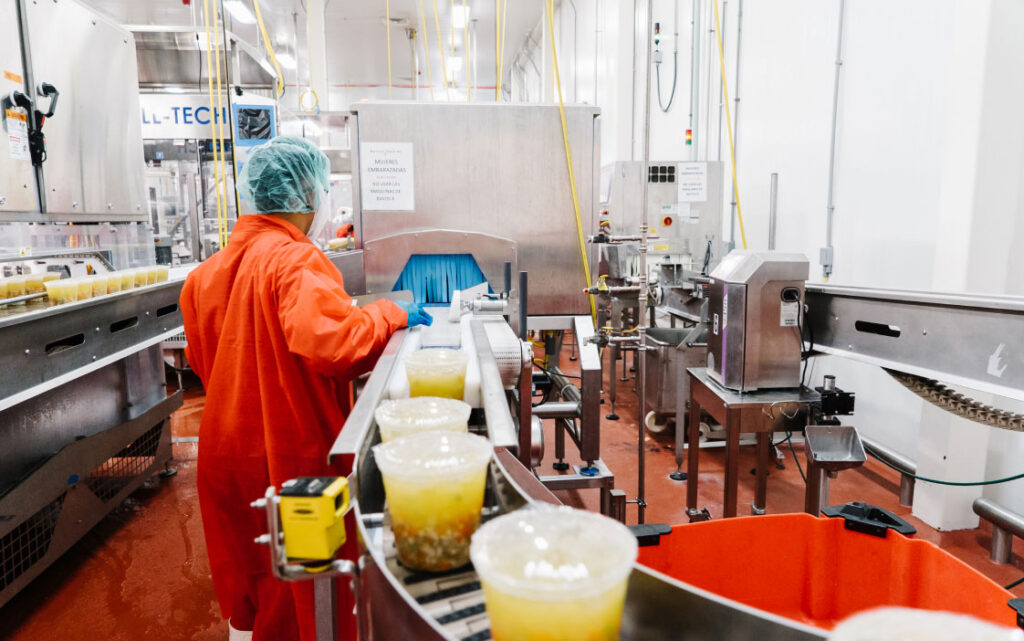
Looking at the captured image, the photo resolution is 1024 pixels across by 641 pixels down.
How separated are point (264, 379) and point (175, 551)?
156cm

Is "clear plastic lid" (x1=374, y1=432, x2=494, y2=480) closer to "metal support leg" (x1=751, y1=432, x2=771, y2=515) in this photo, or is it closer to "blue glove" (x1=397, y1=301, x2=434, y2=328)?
"blue glove" (x1=397, y1=301, x2=434, y2=328)

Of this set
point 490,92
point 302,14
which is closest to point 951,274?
point 302,14

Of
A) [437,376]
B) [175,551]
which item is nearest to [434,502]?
[437,376]

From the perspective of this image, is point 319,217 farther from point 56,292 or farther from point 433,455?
point 433,455

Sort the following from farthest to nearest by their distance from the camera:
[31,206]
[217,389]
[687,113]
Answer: [687,113] < [31,206] < [217,389]

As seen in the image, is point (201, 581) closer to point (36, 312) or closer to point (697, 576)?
point (36, 312)

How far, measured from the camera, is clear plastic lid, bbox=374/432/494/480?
551 millimetres

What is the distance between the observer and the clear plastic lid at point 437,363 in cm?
89

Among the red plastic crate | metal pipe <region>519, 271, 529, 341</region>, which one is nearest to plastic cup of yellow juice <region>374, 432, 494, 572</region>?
the red plastic crate

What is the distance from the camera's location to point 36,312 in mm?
1561

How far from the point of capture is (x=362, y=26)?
8.66 m

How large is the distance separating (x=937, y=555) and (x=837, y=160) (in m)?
2.54

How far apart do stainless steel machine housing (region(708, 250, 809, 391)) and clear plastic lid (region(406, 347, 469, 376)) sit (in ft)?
4.04

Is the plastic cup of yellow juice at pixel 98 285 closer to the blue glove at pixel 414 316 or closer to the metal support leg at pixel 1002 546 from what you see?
the blue glove at pixel 414 316
